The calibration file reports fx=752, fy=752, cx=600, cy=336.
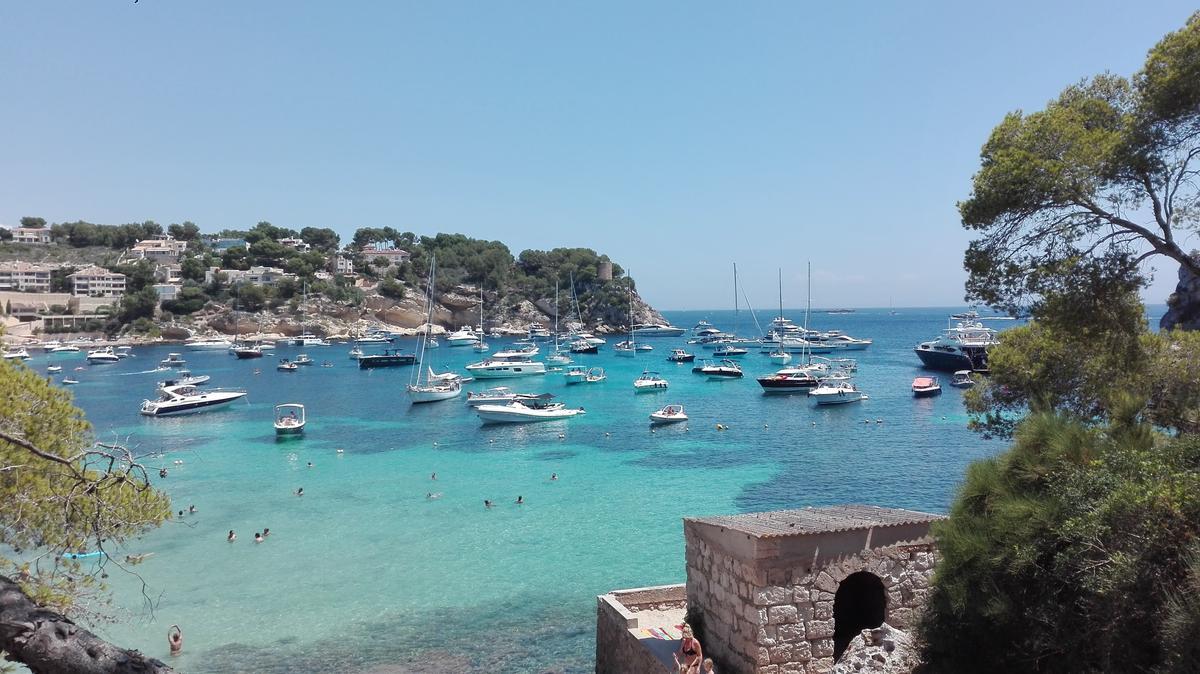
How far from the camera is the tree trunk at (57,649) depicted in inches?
143

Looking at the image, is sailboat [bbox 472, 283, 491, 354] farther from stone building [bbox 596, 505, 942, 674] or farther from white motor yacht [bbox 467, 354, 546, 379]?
stone building [bbox 596, 505, 942, 674]

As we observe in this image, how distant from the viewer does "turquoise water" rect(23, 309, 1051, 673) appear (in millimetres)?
16188

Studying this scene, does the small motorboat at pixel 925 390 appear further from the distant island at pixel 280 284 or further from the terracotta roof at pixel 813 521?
the distant island at pixel 280 284

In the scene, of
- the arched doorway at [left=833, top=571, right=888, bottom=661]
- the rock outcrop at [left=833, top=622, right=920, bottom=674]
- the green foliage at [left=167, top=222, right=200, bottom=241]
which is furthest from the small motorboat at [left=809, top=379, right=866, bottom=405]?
the green foliage at [left=167, top=222, right=200, bottom=241]

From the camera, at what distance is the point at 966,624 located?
26.2ft

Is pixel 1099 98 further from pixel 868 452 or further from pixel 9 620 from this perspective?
pixel 868 452

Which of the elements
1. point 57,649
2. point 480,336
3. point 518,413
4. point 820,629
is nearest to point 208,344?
point 480,336

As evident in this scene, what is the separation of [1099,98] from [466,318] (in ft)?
403

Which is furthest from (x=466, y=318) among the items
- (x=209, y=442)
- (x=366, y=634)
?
(x=366, y=634)

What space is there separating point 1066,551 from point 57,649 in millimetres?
7829

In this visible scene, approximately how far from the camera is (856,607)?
451 inches

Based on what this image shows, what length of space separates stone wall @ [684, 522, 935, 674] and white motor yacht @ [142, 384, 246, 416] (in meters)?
46.7

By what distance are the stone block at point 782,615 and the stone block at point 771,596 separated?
76mm

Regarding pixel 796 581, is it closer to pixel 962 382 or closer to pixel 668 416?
pixel 668 416
